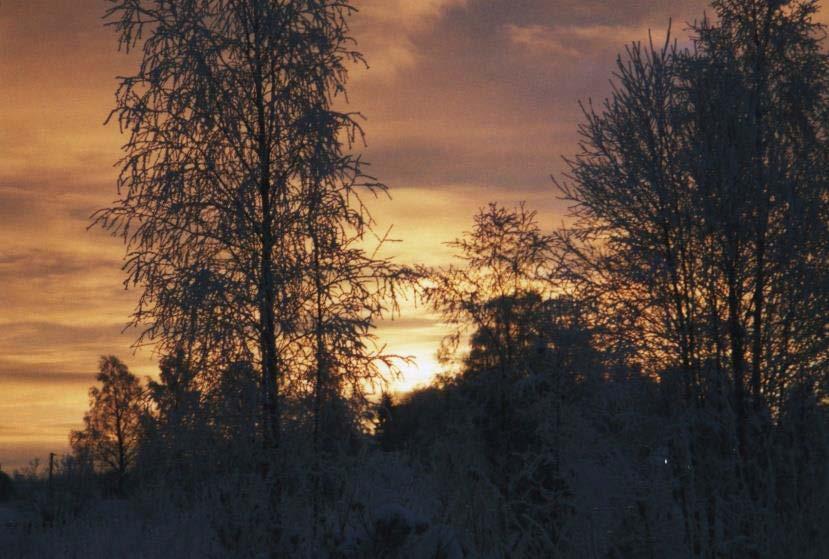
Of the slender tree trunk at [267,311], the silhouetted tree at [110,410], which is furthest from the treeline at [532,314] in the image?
the silhouetted tree at [110,410]

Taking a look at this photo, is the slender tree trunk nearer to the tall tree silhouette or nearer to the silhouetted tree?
the tall tree silhouette

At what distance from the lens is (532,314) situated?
14.3 metres

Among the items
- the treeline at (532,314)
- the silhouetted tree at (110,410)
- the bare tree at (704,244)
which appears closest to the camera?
the treeline at (532,314)

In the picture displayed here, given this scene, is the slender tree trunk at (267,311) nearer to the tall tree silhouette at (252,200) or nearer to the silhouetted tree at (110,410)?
the tall tree silhouette at (252,200)

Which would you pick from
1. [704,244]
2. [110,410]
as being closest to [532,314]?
[704,244]

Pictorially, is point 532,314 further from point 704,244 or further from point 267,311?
point 267,311

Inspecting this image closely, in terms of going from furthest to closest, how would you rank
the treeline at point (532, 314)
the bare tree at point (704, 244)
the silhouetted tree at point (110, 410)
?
1. the silhouetted tree at point (110, 410)
2. the bare tree at point (704, 244)
3. the treeline at point (532, 314)

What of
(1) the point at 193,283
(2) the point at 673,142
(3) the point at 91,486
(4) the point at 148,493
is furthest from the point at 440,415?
(1) the point at 193,283

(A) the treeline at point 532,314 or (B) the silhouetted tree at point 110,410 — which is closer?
(A) the treeline at point 532,314

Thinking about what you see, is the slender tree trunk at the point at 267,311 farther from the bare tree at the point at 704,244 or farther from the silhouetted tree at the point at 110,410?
the silhouetted tree at the point at 110,410

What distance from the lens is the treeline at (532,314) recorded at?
966 centimetres

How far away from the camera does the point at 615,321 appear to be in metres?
12.7

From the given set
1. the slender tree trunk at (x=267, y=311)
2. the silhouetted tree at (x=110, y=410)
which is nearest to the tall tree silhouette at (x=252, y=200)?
the slender tree trunk at (x=267, y=311)

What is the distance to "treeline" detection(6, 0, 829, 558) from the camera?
380 inches
